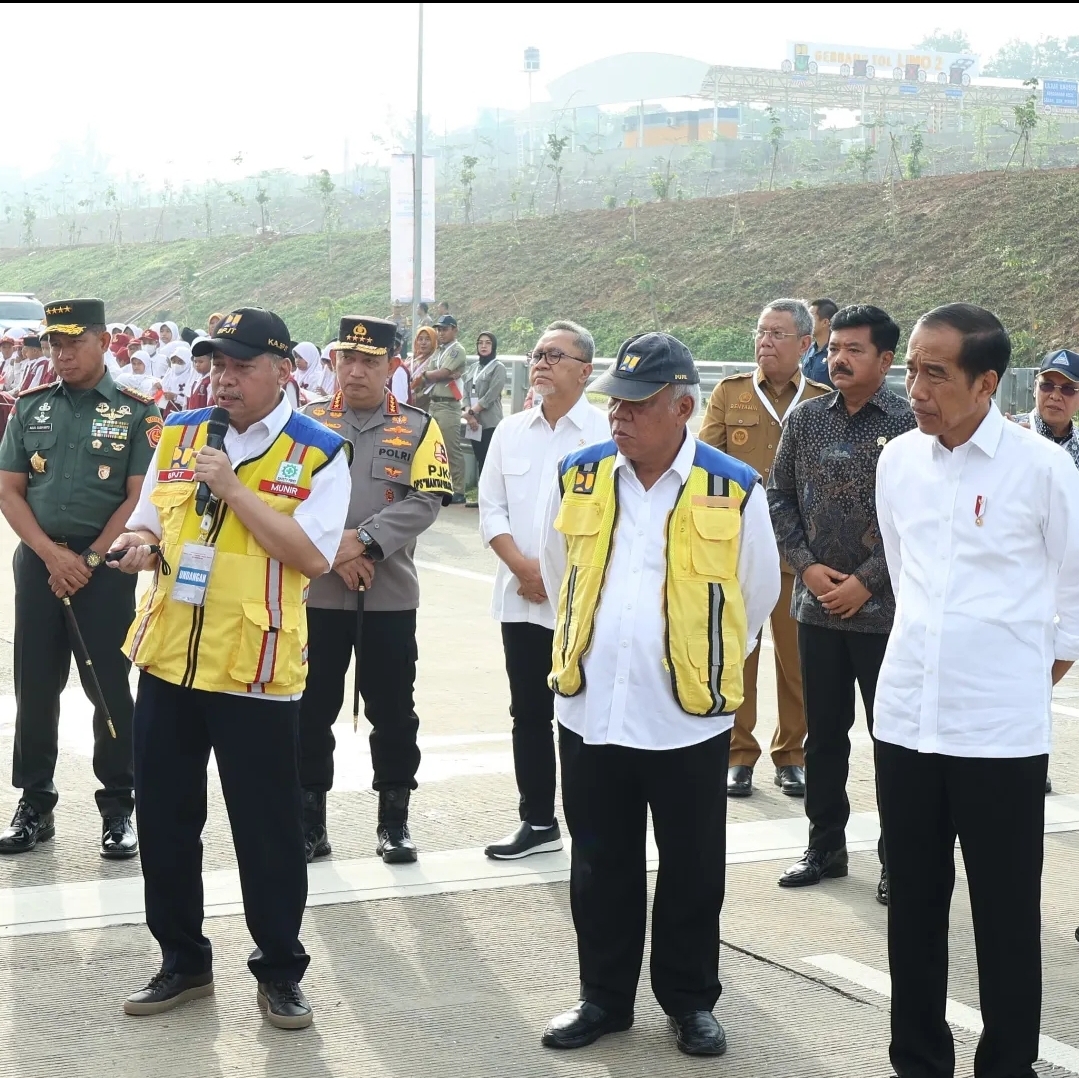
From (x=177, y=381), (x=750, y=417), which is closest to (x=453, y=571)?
(x=750, y=417)

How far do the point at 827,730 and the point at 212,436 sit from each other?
9.05 feet

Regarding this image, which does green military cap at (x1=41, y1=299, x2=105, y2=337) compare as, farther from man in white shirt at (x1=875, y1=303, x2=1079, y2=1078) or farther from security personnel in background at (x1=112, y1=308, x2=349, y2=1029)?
man in white shirt at (x1=875, y1=303, x2=1079, y2=1078)

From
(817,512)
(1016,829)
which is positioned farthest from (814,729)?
(1016,829)

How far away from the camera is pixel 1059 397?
6.82 m

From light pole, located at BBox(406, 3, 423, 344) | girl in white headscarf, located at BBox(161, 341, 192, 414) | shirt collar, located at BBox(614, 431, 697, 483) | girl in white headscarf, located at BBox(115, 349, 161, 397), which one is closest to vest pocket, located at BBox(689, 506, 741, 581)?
shirt collar, located at BBox(614, 431, 697, 483)

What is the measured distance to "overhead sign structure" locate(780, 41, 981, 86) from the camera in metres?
77.1

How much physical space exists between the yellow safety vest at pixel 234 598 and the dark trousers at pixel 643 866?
0.90 meters

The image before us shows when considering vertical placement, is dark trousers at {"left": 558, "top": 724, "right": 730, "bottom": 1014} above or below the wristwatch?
below

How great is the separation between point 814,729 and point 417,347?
38.7 feet

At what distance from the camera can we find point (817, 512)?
5.92 metres

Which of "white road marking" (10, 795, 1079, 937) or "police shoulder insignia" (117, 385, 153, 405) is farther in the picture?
"police shoulder insignia" (117, 385, 153, 405)

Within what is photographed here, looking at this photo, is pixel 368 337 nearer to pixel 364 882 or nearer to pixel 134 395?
pixel 134 395

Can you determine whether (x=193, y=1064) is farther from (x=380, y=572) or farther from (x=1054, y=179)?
(x=1054, y=179)

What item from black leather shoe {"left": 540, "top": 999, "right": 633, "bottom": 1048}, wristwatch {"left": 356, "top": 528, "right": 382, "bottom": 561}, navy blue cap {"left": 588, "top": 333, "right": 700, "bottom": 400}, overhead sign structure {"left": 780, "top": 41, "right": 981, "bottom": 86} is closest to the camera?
navy blue cap {"left": 588, "top": 333, "right": 700, "bottom": 400}
